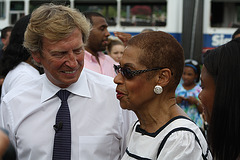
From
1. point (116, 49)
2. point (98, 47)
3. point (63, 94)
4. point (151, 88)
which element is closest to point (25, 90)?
point (63, 94)

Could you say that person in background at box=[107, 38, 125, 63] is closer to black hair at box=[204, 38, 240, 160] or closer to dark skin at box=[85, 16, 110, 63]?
dark skin at box=[85, 16, 110, 63]

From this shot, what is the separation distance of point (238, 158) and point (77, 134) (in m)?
1.01

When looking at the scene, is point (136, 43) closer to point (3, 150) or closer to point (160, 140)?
point (160, 140)

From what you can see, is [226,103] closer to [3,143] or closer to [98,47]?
[3,143]

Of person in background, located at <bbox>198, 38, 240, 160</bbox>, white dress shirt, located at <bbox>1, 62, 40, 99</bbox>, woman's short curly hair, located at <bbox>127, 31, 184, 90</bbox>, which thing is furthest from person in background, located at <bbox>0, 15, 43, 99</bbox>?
person in background, located at <bbox>198, 38, 240, 160</bbox>

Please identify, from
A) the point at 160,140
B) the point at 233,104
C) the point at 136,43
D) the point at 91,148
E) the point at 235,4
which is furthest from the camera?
the point at 235,4

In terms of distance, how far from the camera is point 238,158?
1.72 metres

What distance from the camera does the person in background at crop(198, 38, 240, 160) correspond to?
5.42 ft

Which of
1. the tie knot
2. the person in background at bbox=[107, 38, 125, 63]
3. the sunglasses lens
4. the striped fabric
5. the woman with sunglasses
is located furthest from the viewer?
the person in background at bbox=[107, 38, 125, 63]

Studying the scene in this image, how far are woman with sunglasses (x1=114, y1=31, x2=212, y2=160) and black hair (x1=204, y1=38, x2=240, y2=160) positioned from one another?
0.40 ft

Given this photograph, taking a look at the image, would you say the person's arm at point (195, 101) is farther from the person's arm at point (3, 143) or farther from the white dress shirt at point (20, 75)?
the person's arm at point (3, 143)

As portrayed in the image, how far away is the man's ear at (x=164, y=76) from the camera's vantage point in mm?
1945

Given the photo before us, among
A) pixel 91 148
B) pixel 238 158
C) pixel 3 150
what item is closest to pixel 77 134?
pixel 91 148

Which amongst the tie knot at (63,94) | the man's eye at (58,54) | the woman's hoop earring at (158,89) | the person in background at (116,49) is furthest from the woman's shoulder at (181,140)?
the person in background at (116,49)
